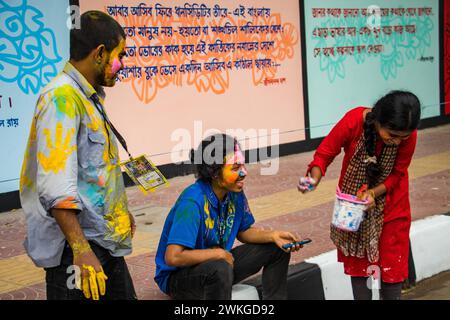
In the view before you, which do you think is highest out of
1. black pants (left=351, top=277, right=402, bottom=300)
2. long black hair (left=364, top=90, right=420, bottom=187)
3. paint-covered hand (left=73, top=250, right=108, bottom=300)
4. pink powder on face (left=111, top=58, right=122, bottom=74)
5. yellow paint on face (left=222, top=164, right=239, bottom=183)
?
pink powder on face (left=111, top=58, right=122, bottom=74)

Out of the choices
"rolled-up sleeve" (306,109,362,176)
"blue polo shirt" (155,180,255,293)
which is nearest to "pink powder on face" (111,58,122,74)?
"blue polo shirt" (155,180,255,293)

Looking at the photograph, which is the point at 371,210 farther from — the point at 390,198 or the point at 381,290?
the point at 381,290

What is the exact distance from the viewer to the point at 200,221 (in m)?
3.79

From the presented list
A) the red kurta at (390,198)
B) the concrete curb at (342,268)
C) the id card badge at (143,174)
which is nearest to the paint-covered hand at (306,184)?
the red kurta at (390,198)

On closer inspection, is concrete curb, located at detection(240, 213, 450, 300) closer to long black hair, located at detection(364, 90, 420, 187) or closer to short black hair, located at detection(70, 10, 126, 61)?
long black hair, located at detection(364, 90, 420, 187)

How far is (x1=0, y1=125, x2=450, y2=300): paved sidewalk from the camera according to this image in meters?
5.14

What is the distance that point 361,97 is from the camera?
1220 centimetres

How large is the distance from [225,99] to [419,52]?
16.9 feet

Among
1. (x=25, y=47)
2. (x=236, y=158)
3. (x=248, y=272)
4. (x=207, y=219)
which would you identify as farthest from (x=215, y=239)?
(x=25, y=47)

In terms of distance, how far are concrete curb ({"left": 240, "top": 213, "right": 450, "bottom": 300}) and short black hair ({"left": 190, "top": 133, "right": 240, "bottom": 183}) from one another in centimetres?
81

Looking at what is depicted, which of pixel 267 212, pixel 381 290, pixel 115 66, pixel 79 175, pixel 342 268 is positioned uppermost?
pixel 115 66

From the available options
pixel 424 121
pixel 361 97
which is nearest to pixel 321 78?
pixel 361 97

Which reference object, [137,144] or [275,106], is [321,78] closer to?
[275,106]

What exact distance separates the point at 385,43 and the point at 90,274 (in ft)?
35.4
